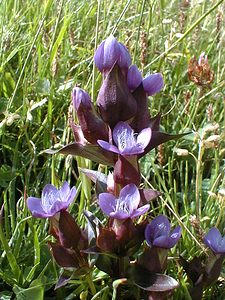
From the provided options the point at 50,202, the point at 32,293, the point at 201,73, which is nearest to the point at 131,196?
the point at 50,202

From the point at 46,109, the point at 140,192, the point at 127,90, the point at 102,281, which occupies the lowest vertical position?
the point at 102,281

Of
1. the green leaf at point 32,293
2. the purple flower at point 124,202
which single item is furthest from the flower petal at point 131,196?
the green leaf at point 32,293

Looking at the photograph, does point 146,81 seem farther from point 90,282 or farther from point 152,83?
point 90,282

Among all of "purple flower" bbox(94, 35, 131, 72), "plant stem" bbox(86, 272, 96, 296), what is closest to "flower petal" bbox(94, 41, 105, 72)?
"purple flower" bbox(94, 35, 131, 72)

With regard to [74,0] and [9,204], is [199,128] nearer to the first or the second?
[9,204]

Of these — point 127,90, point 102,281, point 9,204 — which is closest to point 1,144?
point 9,204

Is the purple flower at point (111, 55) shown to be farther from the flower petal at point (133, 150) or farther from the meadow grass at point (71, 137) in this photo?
the meadow grass at point (71, 137)

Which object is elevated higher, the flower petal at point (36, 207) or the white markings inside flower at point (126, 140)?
the white markings inside flower at point (126, 140)
